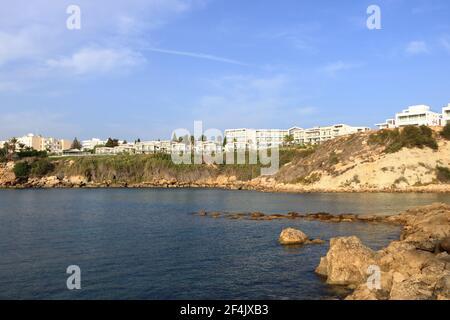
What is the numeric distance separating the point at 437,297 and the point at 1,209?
74.4m

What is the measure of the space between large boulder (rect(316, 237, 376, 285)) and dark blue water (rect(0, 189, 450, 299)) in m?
1.18

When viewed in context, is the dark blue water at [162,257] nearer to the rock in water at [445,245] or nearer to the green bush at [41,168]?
the rock in water at [445,245]

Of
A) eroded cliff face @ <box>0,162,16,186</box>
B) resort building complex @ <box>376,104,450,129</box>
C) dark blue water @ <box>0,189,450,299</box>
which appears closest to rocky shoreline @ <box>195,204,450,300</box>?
dark blue water @ <box>0,189,450,299</box>

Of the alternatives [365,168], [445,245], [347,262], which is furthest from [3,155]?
[445,245]

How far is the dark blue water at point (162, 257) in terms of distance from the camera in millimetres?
26094

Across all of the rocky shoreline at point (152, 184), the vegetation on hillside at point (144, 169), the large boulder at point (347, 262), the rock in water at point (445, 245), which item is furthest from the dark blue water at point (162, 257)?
the vegetation on hillside at point (144, 169)

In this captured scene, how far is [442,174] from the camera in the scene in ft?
351

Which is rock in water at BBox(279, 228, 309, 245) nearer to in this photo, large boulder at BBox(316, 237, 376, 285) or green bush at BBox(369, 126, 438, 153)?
large boulder at BBox(316, 237, 376, 285)

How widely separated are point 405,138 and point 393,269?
101872 millimetres

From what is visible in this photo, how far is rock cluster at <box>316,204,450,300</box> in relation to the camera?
20266 millimetres

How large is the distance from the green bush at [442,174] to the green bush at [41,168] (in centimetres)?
13584

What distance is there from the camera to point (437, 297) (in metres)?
19.6

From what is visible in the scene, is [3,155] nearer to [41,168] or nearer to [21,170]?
[21,170]
